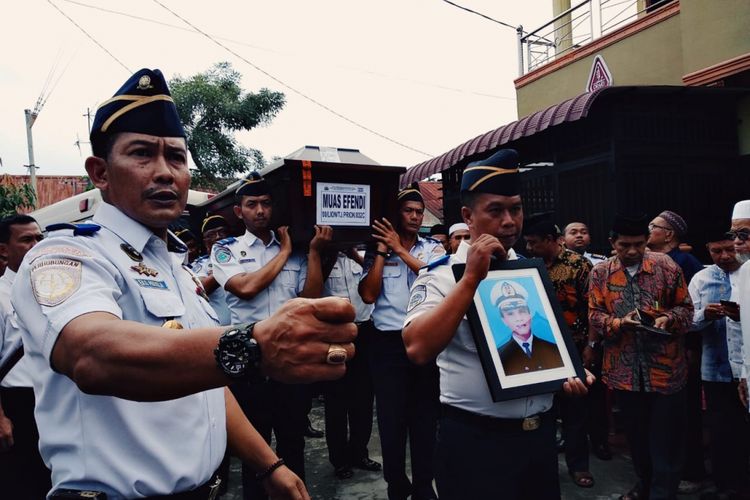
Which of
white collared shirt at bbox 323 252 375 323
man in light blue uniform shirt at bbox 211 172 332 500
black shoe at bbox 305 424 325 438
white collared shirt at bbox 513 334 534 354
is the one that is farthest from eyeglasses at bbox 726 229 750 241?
black shoe at bbox 305 424 325 438

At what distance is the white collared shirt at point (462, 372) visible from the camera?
223cm

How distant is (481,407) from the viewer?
2.24 metres

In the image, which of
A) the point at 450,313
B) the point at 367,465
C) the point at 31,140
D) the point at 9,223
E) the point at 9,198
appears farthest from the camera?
the point at 31,140

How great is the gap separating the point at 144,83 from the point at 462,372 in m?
1.65

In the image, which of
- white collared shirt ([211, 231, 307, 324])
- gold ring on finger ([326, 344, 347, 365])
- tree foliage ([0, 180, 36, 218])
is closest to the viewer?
gold ring on finger ([326, 344, 347, 365])

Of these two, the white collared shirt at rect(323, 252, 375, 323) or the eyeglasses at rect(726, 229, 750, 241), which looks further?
the white collared shirt at rect(323, 252, 375, 323)

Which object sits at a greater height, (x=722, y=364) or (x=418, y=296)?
(x=418, y=296)

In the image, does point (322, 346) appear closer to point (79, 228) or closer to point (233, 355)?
point (233, 355)

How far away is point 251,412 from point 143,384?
2.54 m

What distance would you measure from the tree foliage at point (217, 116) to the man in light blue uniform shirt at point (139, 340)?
58.9 ft

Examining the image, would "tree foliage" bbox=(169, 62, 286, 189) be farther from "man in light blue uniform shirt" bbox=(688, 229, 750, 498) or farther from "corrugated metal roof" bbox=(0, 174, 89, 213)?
"man in light blue uniform shirt" bbox=(688, 229, 750, 498)

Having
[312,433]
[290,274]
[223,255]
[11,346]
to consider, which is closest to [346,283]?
[290,274]

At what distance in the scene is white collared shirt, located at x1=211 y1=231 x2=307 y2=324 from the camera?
3.52 meters

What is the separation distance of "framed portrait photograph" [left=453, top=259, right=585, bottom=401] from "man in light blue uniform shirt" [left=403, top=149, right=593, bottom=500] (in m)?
0.10
